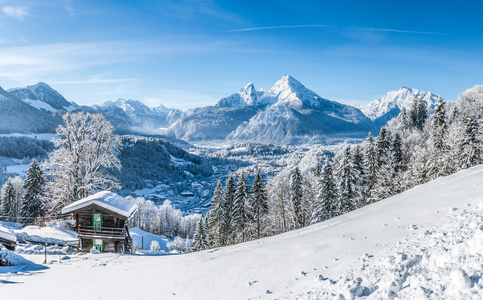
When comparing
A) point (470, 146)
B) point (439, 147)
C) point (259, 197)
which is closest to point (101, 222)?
point (259, 197)

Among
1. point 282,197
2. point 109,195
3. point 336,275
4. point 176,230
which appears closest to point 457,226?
point 336,275

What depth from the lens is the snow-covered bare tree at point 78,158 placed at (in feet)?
99.1

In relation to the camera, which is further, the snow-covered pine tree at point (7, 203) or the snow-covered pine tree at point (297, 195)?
the snow-covered pine tree at point (7, 203)

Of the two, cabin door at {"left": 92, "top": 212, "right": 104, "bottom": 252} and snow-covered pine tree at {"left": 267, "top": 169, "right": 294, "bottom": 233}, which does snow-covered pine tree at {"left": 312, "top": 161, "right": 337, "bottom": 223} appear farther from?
cabin door at {"left": 92, "top": 212, "right": 104, "bottom": 252}

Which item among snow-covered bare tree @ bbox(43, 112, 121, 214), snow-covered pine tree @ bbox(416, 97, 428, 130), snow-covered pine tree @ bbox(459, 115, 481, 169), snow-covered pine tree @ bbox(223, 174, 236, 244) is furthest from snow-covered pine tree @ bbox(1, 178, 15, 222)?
snow-covered pine tree @ bbox(416, 97, 428, 130)

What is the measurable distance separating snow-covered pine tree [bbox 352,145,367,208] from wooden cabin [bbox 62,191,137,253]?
3058cm

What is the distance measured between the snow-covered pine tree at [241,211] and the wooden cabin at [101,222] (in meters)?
22.3

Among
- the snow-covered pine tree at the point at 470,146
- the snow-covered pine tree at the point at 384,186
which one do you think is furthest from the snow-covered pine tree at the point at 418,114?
the snow-covered pine tree at the point at 384,186

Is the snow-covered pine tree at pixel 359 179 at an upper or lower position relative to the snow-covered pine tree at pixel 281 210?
upper

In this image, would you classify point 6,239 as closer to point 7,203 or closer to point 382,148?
point 7,203

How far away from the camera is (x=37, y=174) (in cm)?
4731

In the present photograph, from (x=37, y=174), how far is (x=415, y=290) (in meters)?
55.0

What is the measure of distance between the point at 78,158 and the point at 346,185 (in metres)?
33.7

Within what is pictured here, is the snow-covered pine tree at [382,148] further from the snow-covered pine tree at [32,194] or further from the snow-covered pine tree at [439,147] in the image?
the snow-covered pine tree at [32,194]
